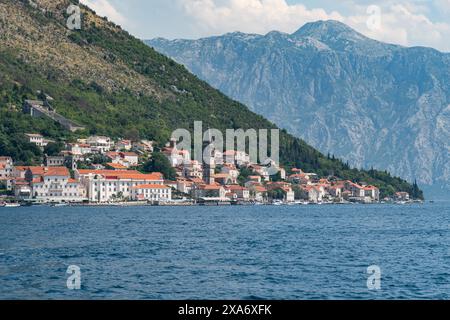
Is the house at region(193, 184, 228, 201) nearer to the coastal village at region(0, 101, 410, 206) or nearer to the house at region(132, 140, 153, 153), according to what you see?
the coastal village at region(0, 101, 410, 206)

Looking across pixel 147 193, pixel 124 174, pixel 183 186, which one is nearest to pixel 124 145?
pixel 183 186

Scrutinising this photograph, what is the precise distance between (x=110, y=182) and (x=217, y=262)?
116157 millimetres

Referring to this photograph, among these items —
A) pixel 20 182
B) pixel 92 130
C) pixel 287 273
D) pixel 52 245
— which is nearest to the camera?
pixel 287 273

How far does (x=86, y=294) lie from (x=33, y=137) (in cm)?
13911

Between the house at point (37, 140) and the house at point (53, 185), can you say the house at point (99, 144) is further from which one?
the house at point (53, 185)

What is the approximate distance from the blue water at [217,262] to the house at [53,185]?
2877 inches

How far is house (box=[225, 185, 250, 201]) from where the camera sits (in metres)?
196

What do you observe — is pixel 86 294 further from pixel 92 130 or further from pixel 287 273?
pixel 92 130

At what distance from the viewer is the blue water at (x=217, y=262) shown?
46.2 meters

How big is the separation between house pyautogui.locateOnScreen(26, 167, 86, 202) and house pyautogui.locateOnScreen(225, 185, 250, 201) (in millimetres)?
40453

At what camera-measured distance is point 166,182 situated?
18625 cm

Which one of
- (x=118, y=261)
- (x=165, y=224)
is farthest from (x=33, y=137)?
(x=118, y=261)

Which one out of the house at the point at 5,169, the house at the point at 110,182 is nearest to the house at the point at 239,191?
the house at the point at 110,182
